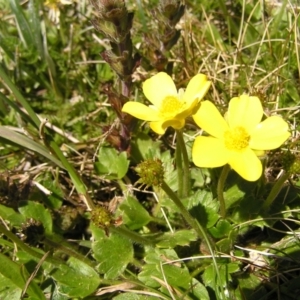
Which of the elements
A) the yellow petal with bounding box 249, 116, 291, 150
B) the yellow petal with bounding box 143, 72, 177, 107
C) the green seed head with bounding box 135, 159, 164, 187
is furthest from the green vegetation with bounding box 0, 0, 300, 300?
the yellow petal with bounding box 143, 72, 177, 107

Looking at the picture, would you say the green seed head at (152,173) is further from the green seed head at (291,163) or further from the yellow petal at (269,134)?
the green seed head at (291,163)

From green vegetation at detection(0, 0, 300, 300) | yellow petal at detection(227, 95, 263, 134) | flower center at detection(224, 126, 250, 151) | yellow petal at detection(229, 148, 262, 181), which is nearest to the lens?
yellow petal at detection(229, 148, 262, 181)

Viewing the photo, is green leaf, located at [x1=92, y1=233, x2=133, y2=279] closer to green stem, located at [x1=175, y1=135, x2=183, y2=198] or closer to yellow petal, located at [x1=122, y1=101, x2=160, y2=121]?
green stem, located at [x1=175, y1=135, x2=183, y2=198]

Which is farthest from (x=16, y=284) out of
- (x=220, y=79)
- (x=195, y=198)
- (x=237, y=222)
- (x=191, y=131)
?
(x=220, y=79)

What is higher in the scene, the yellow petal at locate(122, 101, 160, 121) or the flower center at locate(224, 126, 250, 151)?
the yellow petal at locate(122, 101, 160, 121)

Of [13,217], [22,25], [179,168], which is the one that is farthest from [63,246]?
[22,25]

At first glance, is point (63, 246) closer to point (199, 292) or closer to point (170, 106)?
point (199, 292)

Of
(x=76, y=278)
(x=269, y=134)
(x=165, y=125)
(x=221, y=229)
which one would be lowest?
(x=76, y=278)

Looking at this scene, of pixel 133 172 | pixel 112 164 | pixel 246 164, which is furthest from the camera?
pixel 133 172
